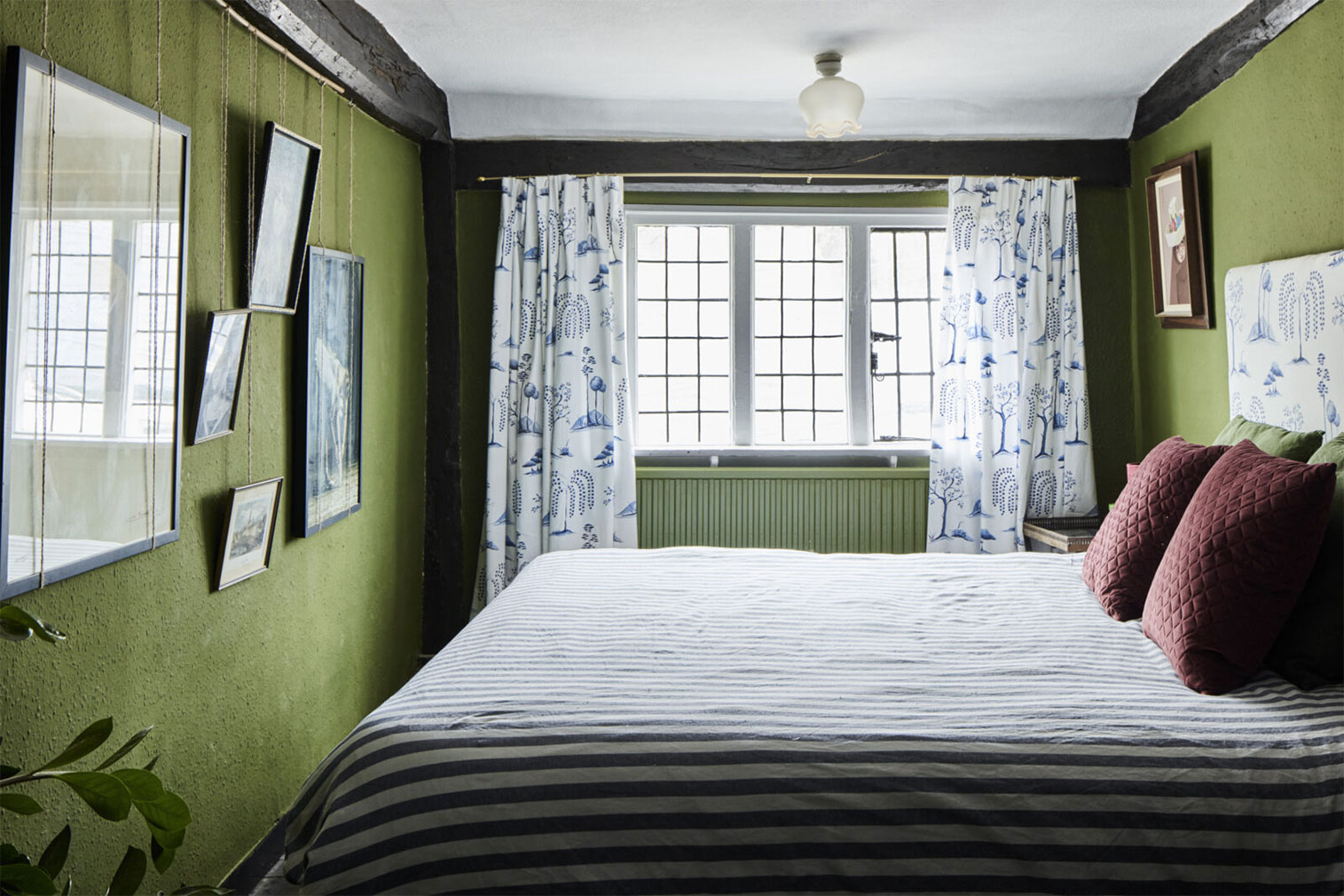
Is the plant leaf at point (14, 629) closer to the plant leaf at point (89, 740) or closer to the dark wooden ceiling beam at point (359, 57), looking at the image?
the plant leaf at point (89, 740)

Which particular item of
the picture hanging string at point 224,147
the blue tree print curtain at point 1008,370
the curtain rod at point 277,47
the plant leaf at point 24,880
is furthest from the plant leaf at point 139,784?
the blue tree print curtain at point 1008,370

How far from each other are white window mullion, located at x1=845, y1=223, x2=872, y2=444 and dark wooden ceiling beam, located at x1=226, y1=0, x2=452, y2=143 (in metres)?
1.82

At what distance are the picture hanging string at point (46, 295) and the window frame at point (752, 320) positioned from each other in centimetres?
278

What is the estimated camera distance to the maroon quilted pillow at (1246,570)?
1.73 metres

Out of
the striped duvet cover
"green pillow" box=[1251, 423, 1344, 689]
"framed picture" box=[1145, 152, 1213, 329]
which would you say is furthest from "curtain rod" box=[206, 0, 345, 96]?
"framed picture" box=[1145, 152, 1213, 329]

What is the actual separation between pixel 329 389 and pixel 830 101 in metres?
1.86

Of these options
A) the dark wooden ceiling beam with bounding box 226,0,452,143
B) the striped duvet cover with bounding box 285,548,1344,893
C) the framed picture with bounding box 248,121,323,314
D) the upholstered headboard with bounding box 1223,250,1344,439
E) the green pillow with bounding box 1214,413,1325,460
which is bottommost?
the striped duvet cover with bounding box 285,548,1344,893

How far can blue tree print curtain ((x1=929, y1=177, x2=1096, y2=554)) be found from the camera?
3.94 m

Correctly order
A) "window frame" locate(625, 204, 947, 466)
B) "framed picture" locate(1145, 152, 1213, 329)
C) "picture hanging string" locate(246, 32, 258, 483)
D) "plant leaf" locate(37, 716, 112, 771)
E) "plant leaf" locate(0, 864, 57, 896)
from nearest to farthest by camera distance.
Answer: "plant leaf" locate(0, 864, 57, 896) → "plant leaf" locate(37, 716, 112, 771) → "picture hanging string" locate(246, 32, 258, 483) → "framed picture" locate(1145, 152, 1213, 329) → "window frame" locate(625, 204, 947, 466)

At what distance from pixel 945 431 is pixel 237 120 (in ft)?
9.31

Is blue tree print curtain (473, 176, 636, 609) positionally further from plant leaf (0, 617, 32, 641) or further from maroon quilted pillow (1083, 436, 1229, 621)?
plant leaf (0, 617, 32, 641)

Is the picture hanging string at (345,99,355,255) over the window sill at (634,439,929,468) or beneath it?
over

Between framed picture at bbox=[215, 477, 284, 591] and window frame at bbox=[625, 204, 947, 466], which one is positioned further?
window frame at bbox=[625, 204, 947, 466]

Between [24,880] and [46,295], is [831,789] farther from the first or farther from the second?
[46,295]
